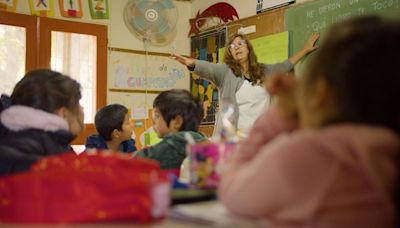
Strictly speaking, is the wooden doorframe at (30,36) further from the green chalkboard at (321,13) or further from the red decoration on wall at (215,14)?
the green chalkboard at (321,13)

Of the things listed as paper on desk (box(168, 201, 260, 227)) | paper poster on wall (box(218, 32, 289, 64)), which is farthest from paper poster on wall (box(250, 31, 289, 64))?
paper on desk (box(168, 201, 260, 227))

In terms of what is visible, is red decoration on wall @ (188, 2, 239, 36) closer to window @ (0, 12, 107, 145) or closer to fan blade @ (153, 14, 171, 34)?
fan blade @ (153, 14, 171, 34)

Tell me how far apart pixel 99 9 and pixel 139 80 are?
3.01 ft

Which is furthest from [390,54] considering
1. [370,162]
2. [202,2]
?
[202,2]

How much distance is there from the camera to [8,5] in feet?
15.0

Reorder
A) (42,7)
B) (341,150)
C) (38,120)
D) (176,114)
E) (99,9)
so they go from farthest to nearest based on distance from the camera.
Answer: (99,9), (42,7), (176,114), (38,120), (341,150)

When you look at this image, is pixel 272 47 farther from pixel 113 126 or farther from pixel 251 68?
pixel 113 126

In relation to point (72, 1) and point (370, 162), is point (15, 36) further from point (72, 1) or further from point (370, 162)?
point (370, 162)

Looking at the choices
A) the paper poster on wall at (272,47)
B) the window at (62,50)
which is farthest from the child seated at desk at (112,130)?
the paper poster on wall at (272,47)

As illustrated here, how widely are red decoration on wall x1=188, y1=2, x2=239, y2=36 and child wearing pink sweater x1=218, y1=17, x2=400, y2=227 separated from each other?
425 cm

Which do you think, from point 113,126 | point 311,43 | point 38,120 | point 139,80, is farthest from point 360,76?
point 139,80

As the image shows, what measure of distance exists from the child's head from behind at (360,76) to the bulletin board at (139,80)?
439cm

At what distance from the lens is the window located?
4.58 metres

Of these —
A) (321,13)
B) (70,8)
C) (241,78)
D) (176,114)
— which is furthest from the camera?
(70,8)
